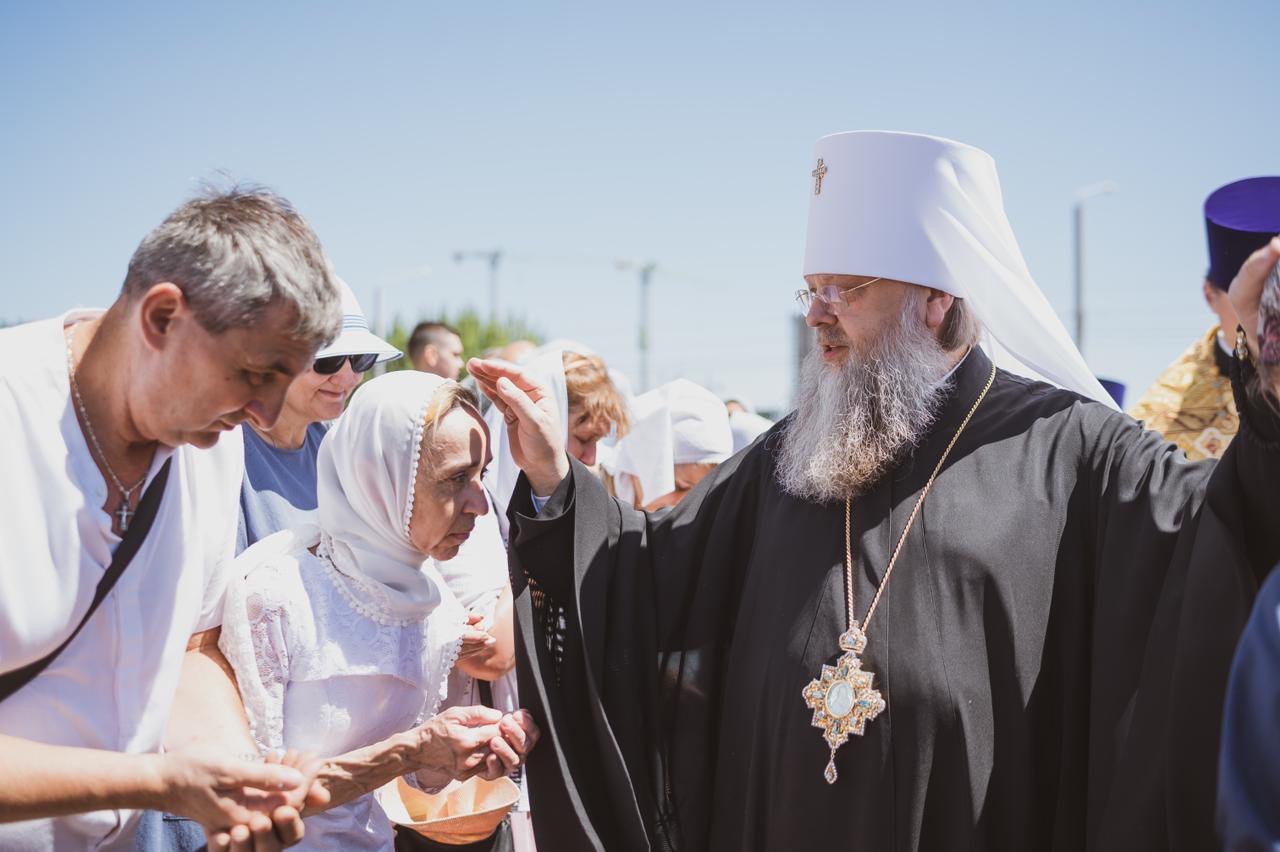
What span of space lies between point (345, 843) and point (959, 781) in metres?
1.58

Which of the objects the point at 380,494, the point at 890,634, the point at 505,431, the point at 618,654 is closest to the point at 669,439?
the point at 505,431

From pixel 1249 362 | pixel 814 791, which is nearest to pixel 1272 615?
pixel 1249 362

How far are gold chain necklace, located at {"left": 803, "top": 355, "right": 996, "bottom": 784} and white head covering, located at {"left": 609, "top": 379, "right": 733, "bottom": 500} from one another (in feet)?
11.9

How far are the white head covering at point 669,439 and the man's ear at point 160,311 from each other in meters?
4.56

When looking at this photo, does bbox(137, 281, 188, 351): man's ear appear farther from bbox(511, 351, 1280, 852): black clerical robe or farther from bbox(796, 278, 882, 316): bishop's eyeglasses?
bbox(796, 278, 882, 316): bishop's eyeglasses

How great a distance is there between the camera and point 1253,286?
2.08 m

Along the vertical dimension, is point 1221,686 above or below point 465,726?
above

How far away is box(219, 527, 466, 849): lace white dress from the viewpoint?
2918 millimetres

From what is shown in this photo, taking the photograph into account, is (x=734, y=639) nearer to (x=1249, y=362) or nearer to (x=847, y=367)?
(x=847, y=367)

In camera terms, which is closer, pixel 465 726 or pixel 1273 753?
pixel 1273 753

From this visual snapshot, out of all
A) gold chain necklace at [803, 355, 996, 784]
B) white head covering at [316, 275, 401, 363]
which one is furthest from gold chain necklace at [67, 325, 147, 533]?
white head covering at [316, 275, 401, 363]

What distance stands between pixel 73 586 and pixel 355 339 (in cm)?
233

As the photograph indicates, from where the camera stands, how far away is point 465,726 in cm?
279

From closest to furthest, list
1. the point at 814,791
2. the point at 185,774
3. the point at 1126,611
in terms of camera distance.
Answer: the point at 185,774, the point at 1126,611, the point at 814,791
